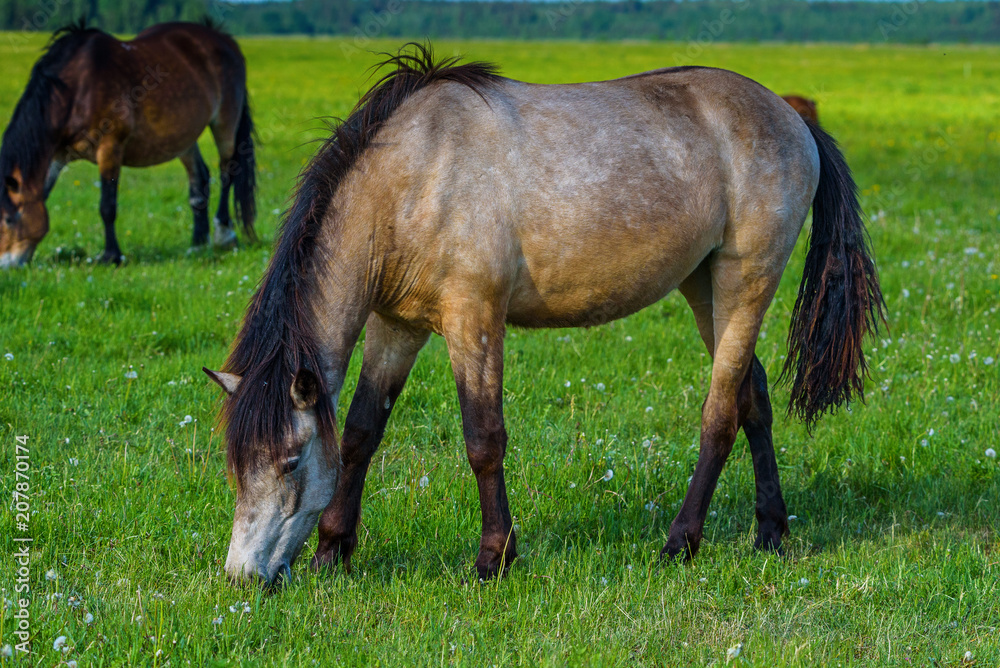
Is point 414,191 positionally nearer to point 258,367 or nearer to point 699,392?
point 258,367

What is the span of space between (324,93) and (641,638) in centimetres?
3112

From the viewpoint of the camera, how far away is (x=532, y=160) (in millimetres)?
4043

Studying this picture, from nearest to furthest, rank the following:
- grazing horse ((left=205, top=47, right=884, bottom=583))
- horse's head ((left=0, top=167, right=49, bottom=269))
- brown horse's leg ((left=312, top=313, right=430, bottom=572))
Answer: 1. grazing horse ((left=205, top=47, right=884, bottom=583))
2. brown horse's leg ((left=312, top=313, right=430, bottom=572))
3. horse's head ((left=0, top=167, right=49, bottom=269))

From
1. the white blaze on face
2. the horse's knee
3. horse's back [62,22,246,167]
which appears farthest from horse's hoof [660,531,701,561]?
horse's back [62,22,246,167]

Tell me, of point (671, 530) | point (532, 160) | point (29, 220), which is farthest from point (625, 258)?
point (29, 220)

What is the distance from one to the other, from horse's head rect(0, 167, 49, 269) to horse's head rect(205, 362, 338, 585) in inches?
262

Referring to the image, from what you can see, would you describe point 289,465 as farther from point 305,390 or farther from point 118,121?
point 118,121

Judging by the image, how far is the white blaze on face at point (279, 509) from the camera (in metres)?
3.52

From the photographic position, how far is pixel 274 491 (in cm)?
354

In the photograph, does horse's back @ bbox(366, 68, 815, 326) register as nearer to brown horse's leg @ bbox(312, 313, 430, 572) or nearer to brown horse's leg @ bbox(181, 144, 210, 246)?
Result: brown horse's leg @ bbox(312, 313, 430, 572)

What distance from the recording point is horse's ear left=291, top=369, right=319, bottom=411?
347 centimetres
